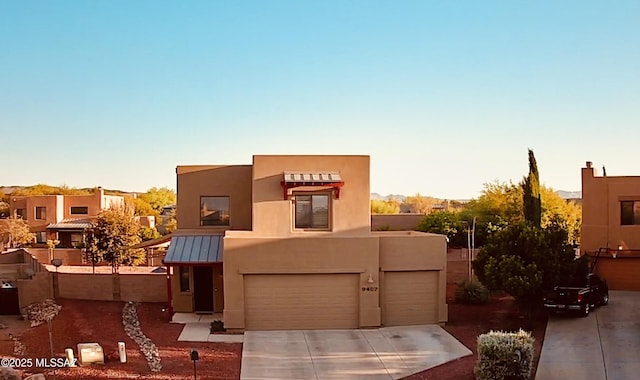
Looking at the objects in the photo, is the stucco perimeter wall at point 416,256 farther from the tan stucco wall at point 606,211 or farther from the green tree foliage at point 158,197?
the green tree foliage at point 158,197

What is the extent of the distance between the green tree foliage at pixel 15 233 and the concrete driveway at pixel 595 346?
42.7 meters

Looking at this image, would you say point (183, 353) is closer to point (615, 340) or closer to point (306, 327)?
point (306, 327)

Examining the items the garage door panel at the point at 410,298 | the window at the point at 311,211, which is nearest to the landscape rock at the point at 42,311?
the window at the point at 311,211

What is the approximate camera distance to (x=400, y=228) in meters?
44.9

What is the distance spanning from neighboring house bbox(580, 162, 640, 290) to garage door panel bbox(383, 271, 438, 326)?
9.02 metres

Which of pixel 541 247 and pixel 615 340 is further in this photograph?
pixel 541 247

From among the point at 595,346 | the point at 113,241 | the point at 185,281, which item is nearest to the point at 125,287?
the point at 185,281

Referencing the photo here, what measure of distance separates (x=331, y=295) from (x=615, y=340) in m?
9.50

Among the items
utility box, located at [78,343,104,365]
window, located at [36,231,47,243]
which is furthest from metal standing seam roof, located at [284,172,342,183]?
window, located at [36,231,47,243]

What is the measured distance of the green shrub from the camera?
1446 cm

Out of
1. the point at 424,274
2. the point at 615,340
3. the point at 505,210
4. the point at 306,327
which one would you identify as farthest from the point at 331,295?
the point at 505,210

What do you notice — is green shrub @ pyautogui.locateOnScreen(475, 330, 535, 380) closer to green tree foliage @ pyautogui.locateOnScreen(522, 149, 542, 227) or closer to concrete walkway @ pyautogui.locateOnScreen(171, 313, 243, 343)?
concrete walkway @ pyautogui.locateOnScreen(171, 313, 243, 343)

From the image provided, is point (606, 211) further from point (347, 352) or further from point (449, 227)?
point (347, 352)

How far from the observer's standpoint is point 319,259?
21469 millimetres
